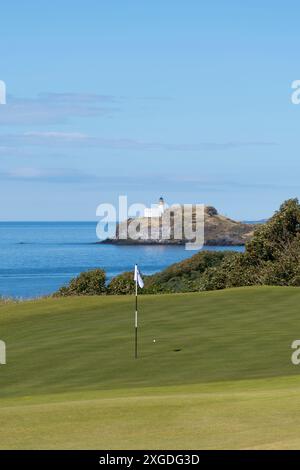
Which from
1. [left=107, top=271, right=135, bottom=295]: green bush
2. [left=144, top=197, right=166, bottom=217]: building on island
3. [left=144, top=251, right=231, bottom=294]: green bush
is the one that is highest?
[left=144, top=197, right=166, bottom=217]: building on island

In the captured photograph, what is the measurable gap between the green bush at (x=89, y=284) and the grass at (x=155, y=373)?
53.2 ft

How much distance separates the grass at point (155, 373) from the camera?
1088 cm

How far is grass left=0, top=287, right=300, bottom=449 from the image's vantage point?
10883 millimetres

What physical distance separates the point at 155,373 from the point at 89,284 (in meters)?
33.6

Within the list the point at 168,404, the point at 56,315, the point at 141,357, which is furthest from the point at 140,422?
the point at 56,315

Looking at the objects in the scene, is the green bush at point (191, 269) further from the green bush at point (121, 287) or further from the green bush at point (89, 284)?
the green bush at point (121, 287)

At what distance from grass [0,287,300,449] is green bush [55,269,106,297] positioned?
1621 centimetres

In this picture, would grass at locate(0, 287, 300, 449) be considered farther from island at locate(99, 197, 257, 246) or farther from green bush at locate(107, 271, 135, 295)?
island at locate(99, 197, 257, 246)

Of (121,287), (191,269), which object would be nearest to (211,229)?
(191,269)

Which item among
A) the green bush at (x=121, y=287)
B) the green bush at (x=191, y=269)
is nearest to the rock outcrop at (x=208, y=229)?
the green bush at (x=191, y=269)

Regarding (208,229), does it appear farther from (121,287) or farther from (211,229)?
(121,287)

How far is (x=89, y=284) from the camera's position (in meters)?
53.8

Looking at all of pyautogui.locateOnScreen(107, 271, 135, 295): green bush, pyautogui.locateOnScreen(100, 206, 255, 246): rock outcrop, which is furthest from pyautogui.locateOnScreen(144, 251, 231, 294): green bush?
pyautogui.locateOnScreen(100, 206, 255, 246): rock outcrop
